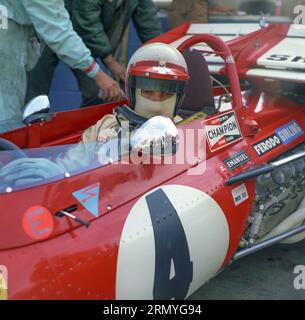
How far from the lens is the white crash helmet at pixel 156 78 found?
256cm

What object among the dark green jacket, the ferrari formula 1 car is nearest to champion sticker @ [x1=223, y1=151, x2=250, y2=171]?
the ferrari formula 1 car

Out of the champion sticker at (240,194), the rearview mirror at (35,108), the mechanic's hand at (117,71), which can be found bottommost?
the champion sticker at (240,194)

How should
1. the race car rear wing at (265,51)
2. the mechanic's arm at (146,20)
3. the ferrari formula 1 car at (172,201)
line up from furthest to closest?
the mechanic's arm at (146,20) → the race car rear wing at (265,51) → the ferrari formula 1 car at (172,201)

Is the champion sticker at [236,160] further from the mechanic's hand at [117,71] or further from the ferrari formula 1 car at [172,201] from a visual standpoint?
the mechanic's hand at [117,71]

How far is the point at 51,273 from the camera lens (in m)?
1.87

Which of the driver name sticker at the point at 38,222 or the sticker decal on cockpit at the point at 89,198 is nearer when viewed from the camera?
the driver name sticker at the point at 38,222

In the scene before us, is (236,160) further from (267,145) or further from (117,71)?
(117,71)

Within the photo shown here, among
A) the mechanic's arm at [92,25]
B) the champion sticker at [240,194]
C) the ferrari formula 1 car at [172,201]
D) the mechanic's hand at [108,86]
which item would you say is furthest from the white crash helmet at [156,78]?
the mechanic's arm at [92,25]

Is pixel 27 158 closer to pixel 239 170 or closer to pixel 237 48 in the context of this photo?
pixel 239 170

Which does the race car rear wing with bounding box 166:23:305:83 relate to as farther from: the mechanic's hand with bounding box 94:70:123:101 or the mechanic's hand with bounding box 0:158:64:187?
the mechanic's hand with bounding box 0:158:64:187

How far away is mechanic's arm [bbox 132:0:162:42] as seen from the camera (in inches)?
175

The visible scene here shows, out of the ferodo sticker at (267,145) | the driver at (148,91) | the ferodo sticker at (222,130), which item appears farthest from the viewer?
the ferodo sticker at (267,145)

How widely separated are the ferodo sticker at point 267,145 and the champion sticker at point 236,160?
133 millimetres
